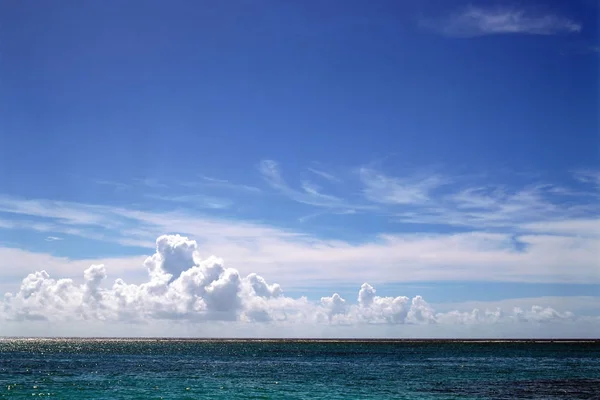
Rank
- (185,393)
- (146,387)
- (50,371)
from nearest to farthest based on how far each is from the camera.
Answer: (185,393)
(146,387)
(50,371)

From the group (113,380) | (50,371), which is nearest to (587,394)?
(113,380)

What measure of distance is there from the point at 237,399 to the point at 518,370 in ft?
176

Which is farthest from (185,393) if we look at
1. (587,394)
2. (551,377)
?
A: (551,377)

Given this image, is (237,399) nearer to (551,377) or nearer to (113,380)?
(113,380)

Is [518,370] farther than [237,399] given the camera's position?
Yes

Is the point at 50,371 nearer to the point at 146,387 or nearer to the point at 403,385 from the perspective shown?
the point at 146,387

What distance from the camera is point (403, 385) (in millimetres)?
67125

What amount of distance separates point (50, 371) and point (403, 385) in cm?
5142

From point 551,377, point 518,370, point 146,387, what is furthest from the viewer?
point 518,370

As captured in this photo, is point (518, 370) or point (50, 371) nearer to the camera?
point (50, 371)

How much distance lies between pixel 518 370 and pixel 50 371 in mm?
70090

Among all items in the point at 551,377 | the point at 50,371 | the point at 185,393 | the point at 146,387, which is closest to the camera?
the point at 185,393

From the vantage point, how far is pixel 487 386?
64.8 metres

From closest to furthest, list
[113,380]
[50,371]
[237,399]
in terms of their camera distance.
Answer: [237,399] → [113,380] → [50,371]
